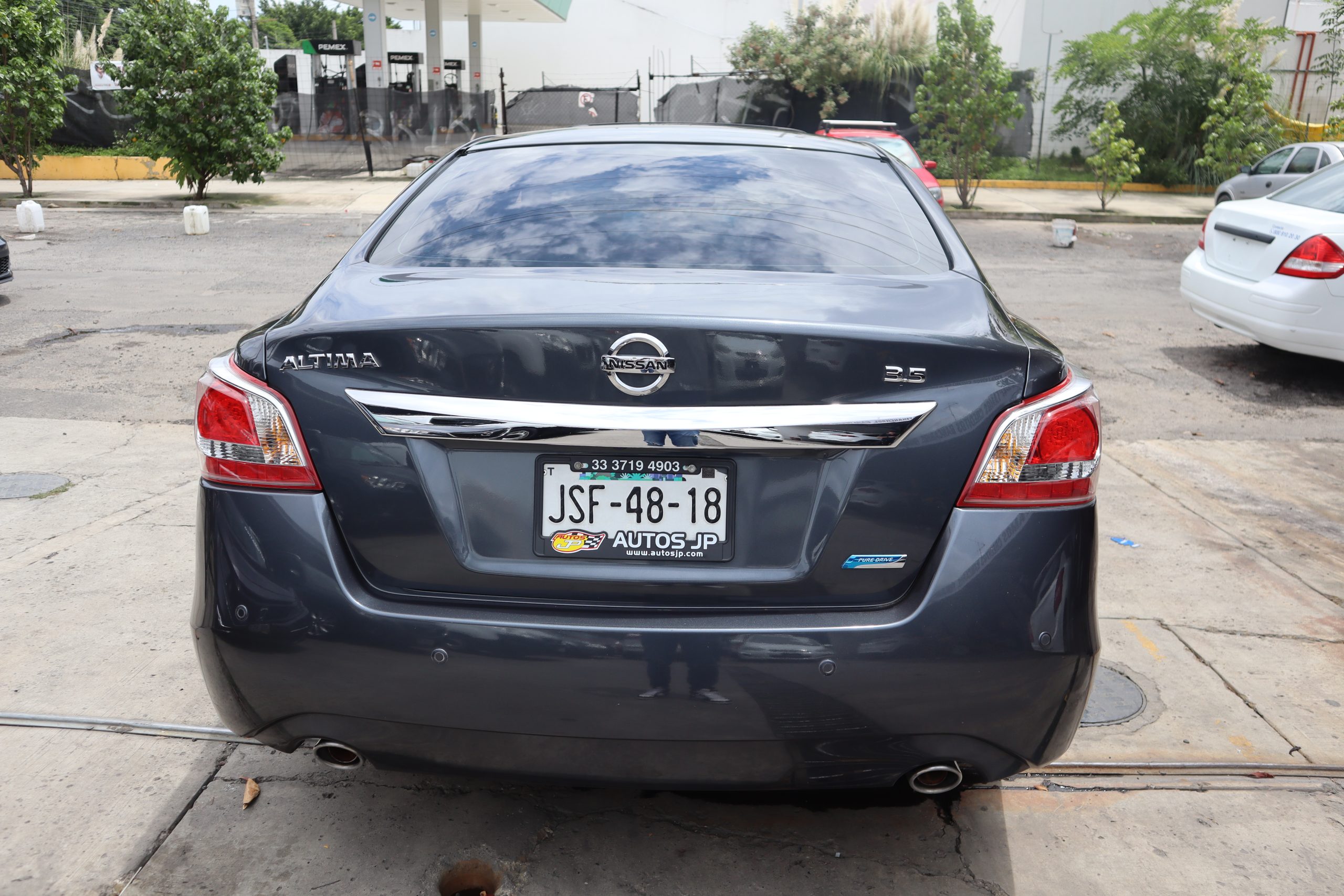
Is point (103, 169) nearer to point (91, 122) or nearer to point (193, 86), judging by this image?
point (91, 122)

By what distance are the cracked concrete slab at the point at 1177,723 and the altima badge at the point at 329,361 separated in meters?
2.16

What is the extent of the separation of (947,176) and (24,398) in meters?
20.3

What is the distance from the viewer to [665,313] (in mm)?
2127

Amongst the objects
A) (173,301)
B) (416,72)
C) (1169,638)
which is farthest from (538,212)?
(416,72)

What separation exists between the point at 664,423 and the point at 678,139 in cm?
154

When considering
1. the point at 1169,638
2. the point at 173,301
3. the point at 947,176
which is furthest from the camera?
the point at 947,176

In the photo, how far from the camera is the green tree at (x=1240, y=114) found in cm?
2172

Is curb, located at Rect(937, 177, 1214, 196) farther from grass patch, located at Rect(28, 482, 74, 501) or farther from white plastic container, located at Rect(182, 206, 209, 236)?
grass patch, located at Rect(28, 482, 74, 501)

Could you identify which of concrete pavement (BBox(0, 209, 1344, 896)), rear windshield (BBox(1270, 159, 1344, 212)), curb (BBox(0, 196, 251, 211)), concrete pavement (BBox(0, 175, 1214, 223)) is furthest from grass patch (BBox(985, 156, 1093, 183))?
concrete pavement (BBox(0, 209, 1344, 896))

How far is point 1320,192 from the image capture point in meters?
7.76

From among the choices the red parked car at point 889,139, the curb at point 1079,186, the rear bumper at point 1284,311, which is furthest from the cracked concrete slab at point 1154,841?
the curb at point 1079,186

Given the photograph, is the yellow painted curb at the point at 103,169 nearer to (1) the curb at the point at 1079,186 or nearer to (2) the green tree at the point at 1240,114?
(1) the curb at the point at 1079,186

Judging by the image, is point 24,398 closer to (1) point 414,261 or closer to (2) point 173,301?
(2) point 173,301

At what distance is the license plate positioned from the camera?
6.92ft
